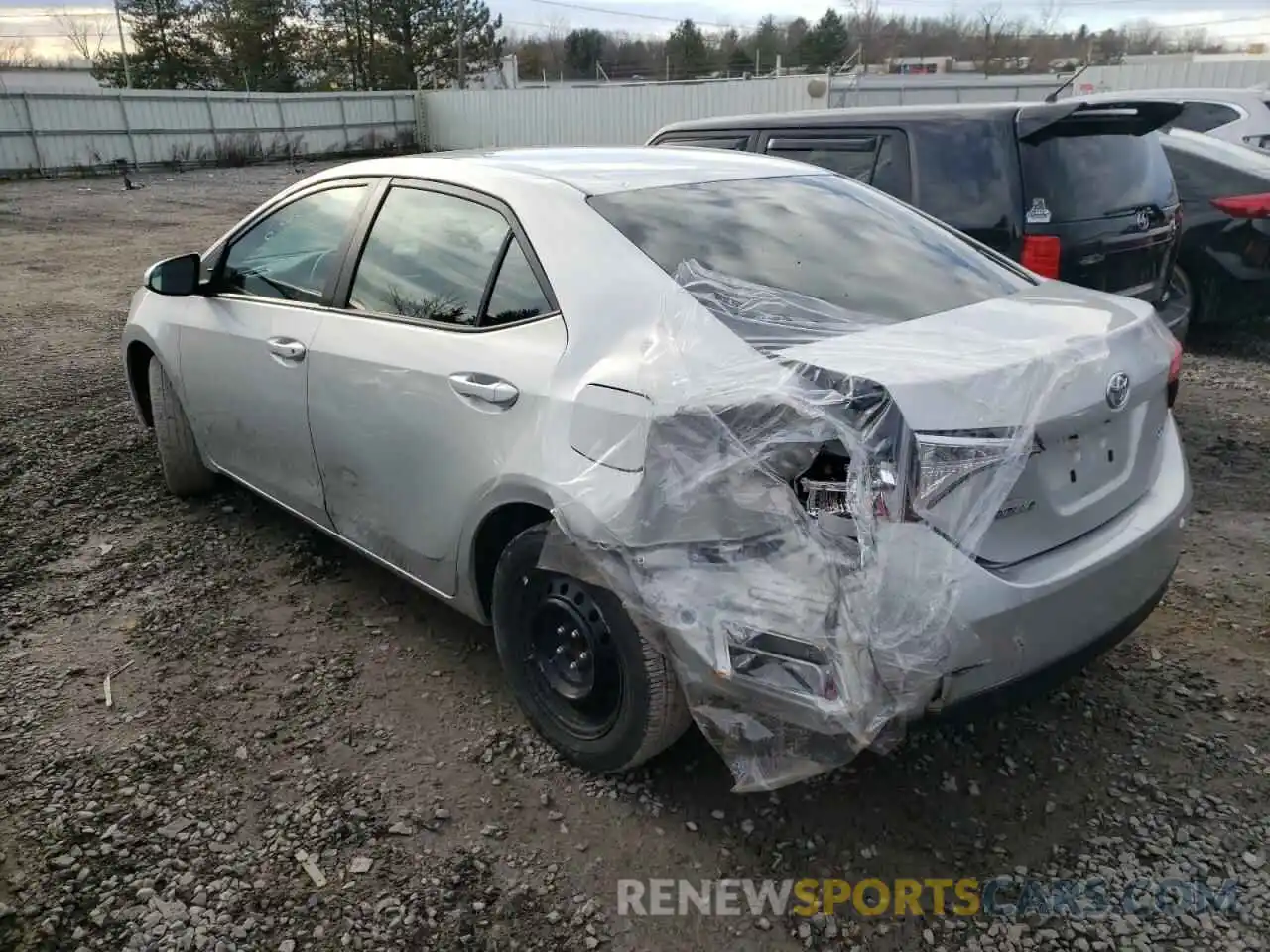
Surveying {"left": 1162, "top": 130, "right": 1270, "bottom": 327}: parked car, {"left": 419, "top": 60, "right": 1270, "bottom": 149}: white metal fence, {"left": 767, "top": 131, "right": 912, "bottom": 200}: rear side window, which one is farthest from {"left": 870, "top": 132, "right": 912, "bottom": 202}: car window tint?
{"left": 419, "top": 60, "right": 1270, "bottom": 149}: white metal fence

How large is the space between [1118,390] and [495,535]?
1680 mm

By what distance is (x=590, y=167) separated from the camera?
123 inches

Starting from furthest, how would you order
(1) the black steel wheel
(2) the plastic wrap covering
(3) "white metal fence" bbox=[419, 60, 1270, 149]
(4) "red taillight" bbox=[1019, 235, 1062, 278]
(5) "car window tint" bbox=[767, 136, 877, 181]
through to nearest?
(3) "white metal fence" bbox=[419, 60, 1270, 149], (5) "car window tint" bbox=[767, 136, 877, 181], (4) "red taillight" bbox=[1019, 235, 1062, 278], (1) the black steel wheel, (2) the plastic wrap covering

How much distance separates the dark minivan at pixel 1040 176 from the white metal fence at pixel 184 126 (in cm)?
2434

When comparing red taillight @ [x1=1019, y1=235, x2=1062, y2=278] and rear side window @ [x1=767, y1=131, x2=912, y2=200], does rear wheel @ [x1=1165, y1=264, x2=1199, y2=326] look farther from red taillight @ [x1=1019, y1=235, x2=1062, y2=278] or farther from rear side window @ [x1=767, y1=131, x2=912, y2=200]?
rear side window @ [x1=767, y1=131, x2=912, y2=200]

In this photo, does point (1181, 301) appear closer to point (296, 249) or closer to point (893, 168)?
point (893, 168)

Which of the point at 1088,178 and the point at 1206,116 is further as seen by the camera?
the point at 1206,116

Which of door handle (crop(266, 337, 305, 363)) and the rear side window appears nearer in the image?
door handle (crop(266, 337, 305, 363))

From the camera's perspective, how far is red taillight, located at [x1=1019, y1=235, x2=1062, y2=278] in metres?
4.54

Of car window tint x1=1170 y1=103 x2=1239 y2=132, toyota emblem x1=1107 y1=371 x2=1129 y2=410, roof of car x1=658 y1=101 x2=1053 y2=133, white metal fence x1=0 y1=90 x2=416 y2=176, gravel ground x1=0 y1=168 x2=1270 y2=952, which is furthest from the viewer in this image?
white metal fence x1=0 y1=90 x2=416 y2=176

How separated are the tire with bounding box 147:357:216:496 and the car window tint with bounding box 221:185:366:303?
70 centimetres

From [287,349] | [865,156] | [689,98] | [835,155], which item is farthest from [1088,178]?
[689,98]

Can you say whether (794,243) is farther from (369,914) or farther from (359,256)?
(369,914)

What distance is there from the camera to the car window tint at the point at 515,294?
2.69 m
